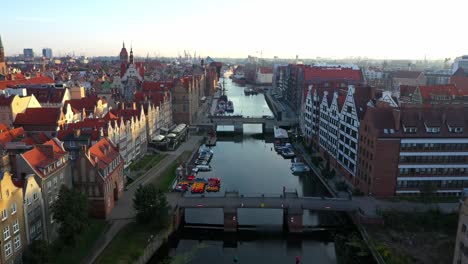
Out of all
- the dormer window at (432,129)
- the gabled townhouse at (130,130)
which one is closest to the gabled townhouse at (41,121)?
the gabled townhouse at (130,130)

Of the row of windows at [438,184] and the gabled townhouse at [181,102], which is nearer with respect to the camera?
the row of windows at [438,184]

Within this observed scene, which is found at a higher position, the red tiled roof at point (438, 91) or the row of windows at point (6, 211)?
the red tiled roof at point (438, 91)

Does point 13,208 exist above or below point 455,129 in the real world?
below

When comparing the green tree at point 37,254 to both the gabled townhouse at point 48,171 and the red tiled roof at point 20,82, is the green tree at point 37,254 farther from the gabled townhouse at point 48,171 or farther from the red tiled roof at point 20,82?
the red tiled roof at point 20,82

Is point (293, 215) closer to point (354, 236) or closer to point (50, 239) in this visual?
point (354, 236)

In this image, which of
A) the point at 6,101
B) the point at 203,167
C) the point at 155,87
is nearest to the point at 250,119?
the point at 155,87

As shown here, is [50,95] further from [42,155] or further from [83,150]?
[42,155]
